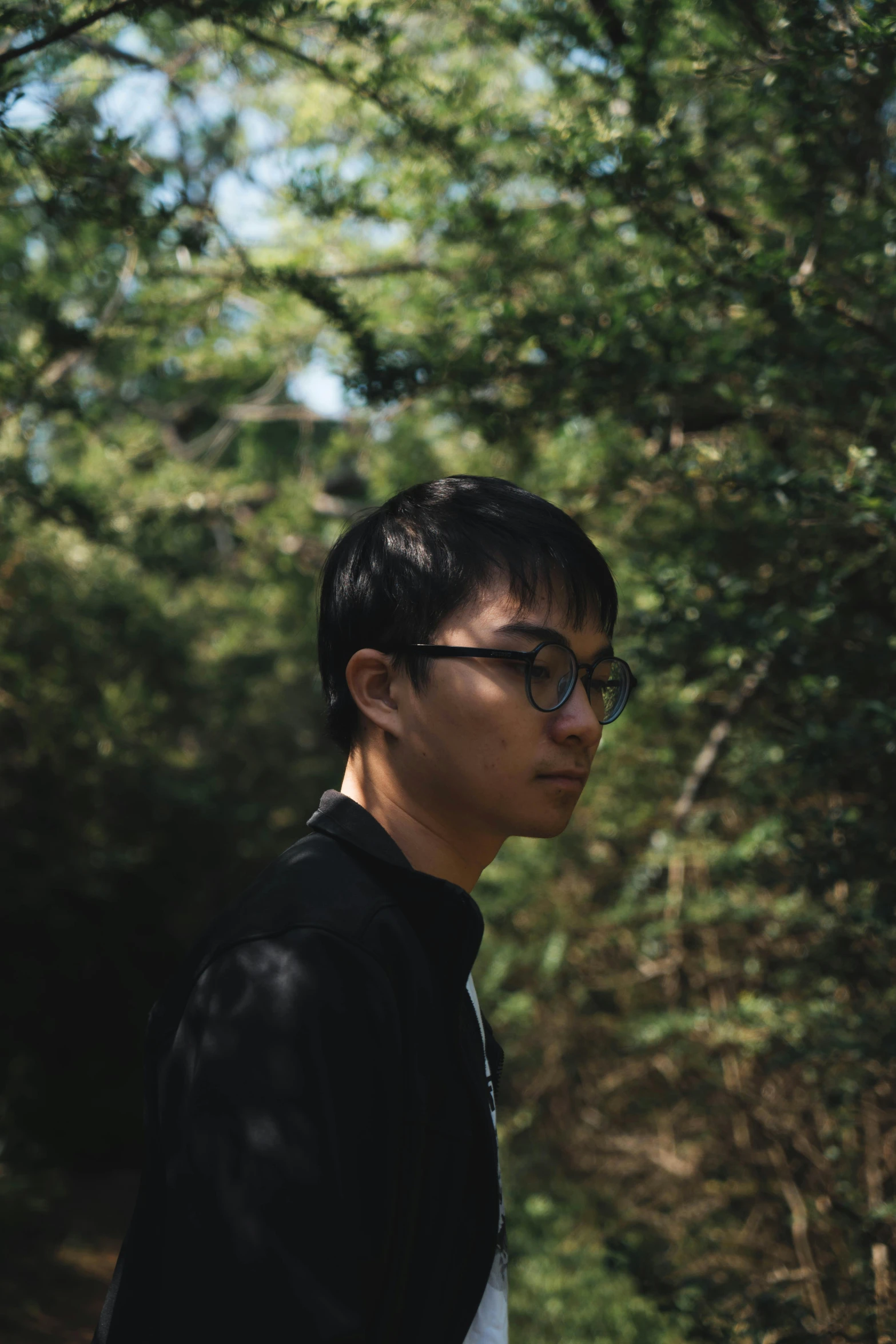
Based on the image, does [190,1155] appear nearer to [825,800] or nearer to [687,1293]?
[687,1293]

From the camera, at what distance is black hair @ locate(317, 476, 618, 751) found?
55.3 inches

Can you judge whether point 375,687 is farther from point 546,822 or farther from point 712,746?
point 712,746

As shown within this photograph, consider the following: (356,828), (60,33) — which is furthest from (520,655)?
(60,33)

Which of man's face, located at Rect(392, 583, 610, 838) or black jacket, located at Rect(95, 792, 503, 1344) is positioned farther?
man's face, located at Rect(392, 583, 610, 838)

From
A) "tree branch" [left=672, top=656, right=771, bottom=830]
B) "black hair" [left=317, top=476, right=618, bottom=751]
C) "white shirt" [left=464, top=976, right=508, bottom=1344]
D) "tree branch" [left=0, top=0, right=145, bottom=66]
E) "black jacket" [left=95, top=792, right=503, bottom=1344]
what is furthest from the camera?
"tree branch" [left=672, top=656, right=771, bottom=830]

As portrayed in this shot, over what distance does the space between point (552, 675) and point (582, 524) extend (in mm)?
2943

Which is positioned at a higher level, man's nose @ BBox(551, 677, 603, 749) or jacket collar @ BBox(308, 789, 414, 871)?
man's nose @ BBox(551, 677, 603, 749)

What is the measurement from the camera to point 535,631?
136cm

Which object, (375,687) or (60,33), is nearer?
(375,687)

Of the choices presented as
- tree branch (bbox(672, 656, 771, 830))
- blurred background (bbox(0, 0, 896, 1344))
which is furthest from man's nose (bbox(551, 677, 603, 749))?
tree branch (bbox(672, 656, 771, 830))

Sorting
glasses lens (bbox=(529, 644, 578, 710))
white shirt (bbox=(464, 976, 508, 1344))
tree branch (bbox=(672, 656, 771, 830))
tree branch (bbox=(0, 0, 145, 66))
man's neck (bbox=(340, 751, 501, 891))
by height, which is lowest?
tree branch (bbox=(672, 656, 771, 830))

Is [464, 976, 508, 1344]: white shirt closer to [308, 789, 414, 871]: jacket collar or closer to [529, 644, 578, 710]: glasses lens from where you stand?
[308, 789, 414, 871]: jacket collar

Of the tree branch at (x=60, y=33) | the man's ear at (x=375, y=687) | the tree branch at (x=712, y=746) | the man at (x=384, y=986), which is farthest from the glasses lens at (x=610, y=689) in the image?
the tree branch at (x=712, y=746)

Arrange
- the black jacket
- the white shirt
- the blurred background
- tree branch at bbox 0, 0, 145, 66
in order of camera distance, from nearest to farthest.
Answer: the black jacket → the white shirt → tree branch at bbox 0, 0, 145, 66 → the blurred background
